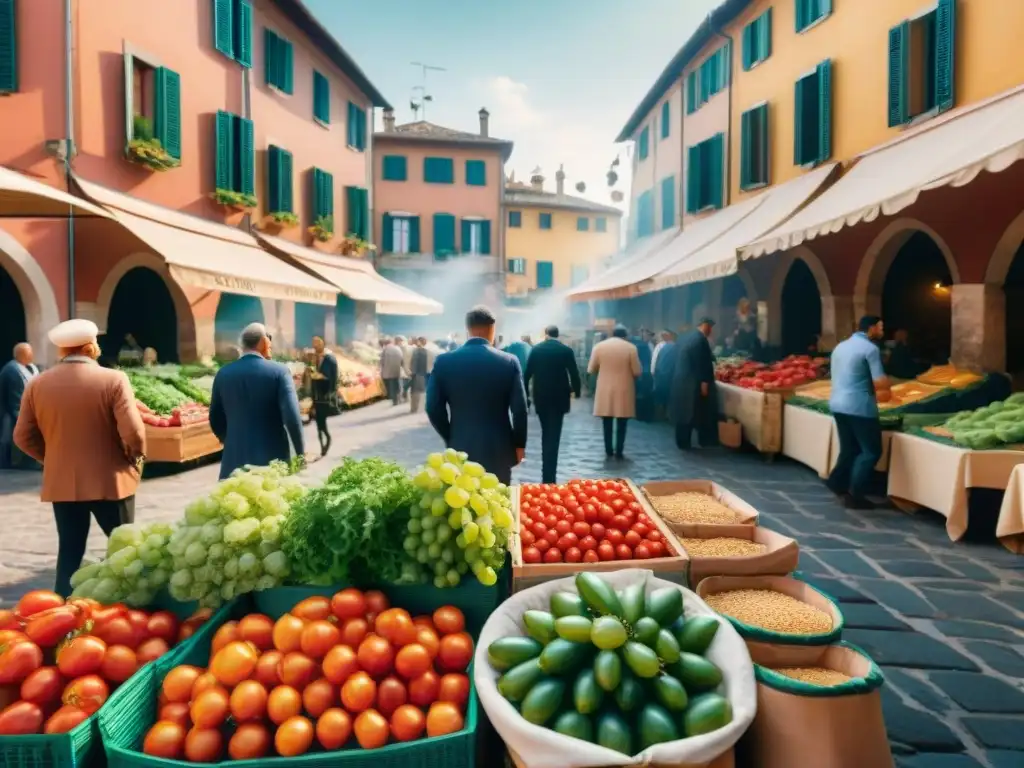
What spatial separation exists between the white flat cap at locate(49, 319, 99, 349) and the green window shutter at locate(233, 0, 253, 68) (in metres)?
12.8

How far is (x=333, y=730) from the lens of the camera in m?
2.12

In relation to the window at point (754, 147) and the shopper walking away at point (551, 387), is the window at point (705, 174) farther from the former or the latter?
the shopper walking away at point (551, 387)

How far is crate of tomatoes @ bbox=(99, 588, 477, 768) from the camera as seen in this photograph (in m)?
2.09

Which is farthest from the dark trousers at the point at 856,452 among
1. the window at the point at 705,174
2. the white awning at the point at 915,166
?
the window at the point at 705,174

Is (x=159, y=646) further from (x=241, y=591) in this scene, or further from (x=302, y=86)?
(x=302, y=86)

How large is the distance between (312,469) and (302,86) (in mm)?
12736

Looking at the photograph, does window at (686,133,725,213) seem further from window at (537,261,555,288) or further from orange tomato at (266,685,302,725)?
window at (537,261,555,288)

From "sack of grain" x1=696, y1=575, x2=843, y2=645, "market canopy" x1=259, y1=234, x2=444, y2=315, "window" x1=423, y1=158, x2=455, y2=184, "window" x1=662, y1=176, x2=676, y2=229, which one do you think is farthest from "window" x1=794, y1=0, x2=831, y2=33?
"window" x1=423, y1=158, x2=455, y2=184

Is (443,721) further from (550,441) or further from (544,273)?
(544,273)

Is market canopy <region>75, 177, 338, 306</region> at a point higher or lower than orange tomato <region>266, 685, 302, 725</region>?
higher

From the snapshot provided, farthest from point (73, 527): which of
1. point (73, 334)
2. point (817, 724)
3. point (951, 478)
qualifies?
point (951, 478)

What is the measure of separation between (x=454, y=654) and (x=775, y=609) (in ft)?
4.11

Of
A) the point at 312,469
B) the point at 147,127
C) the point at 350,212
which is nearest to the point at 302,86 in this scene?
the point at 350,212

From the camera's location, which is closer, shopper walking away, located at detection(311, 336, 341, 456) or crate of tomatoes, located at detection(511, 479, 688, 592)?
crate of tomatoes, located at detection(511, 479, 688, 592)
